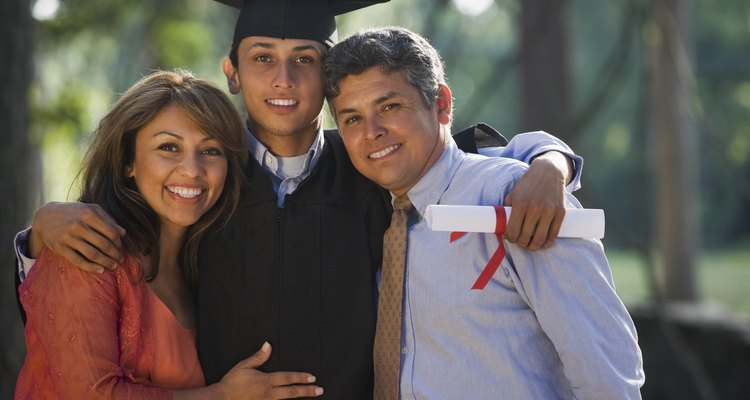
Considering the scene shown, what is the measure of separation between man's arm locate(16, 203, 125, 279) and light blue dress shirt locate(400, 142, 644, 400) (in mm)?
897

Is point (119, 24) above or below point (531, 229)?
above

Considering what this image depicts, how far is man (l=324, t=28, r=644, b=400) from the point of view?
2.49m

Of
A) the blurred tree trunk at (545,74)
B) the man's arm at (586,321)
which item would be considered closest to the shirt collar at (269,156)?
the man's arm at (586,321)

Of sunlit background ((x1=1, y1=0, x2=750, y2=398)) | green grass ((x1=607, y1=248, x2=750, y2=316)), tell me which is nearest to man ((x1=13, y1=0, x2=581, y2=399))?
sunlit background ((x1=1, y1=0, x2=750, y2=398))

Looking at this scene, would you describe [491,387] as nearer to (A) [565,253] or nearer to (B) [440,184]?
(A) [565,253]

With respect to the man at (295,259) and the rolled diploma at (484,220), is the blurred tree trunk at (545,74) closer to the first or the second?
the man at (295,259)

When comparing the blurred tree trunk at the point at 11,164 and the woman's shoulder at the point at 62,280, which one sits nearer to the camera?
the woman's shoulder at the point at 62,280

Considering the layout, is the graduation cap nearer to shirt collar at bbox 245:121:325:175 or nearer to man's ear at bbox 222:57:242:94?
man's ear at bbox 222:57:242:94

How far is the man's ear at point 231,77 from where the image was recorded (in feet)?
11.0

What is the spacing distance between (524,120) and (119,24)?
488 cm

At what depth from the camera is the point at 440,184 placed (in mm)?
2836

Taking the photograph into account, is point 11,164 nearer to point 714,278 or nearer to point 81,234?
point 81,234

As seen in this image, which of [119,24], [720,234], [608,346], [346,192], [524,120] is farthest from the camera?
[720,234]

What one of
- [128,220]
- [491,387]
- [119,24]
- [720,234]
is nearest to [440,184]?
[491,387]
